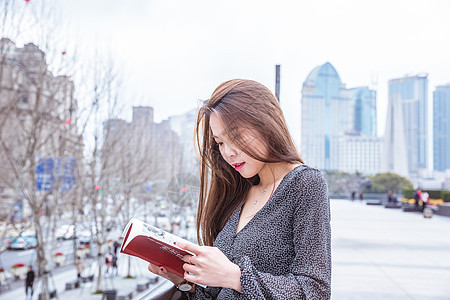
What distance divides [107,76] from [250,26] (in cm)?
446

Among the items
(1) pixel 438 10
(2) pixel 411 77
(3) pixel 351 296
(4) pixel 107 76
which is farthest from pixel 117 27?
(2) pixel 411 77

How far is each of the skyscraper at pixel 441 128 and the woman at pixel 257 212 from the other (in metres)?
27.0

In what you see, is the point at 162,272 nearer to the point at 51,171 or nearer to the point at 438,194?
the point at 51,171

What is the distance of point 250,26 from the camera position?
4730 mm

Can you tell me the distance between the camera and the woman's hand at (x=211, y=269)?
2.42ft

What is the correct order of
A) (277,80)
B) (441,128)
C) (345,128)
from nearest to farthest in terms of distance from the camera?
1. (277,80)
2. (345,128)
3. (441,128)

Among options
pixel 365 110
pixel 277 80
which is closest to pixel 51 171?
pixel 277 80

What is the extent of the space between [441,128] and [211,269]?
97.8ft

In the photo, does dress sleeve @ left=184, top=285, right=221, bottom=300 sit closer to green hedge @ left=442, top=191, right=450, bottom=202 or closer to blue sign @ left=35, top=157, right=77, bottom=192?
blue sign @ left=35, top=157, right=77, bottom=192

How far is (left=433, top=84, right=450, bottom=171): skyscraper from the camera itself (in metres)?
25.2

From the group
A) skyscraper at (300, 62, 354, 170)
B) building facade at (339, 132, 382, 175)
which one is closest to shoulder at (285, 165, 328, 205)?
skyscraper at (300, 62, 354, 170)

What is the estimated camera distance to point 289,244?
2.88ft

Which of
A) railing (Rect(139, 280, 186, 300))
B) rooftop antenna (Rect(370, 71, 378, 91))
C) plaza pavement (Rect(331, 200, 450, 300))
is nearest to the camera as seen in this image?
railing (Rect(139, 280, 186, 300))

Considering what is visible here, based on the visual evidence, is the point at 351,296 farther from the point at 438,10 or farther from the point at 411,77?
the point at 411,77
